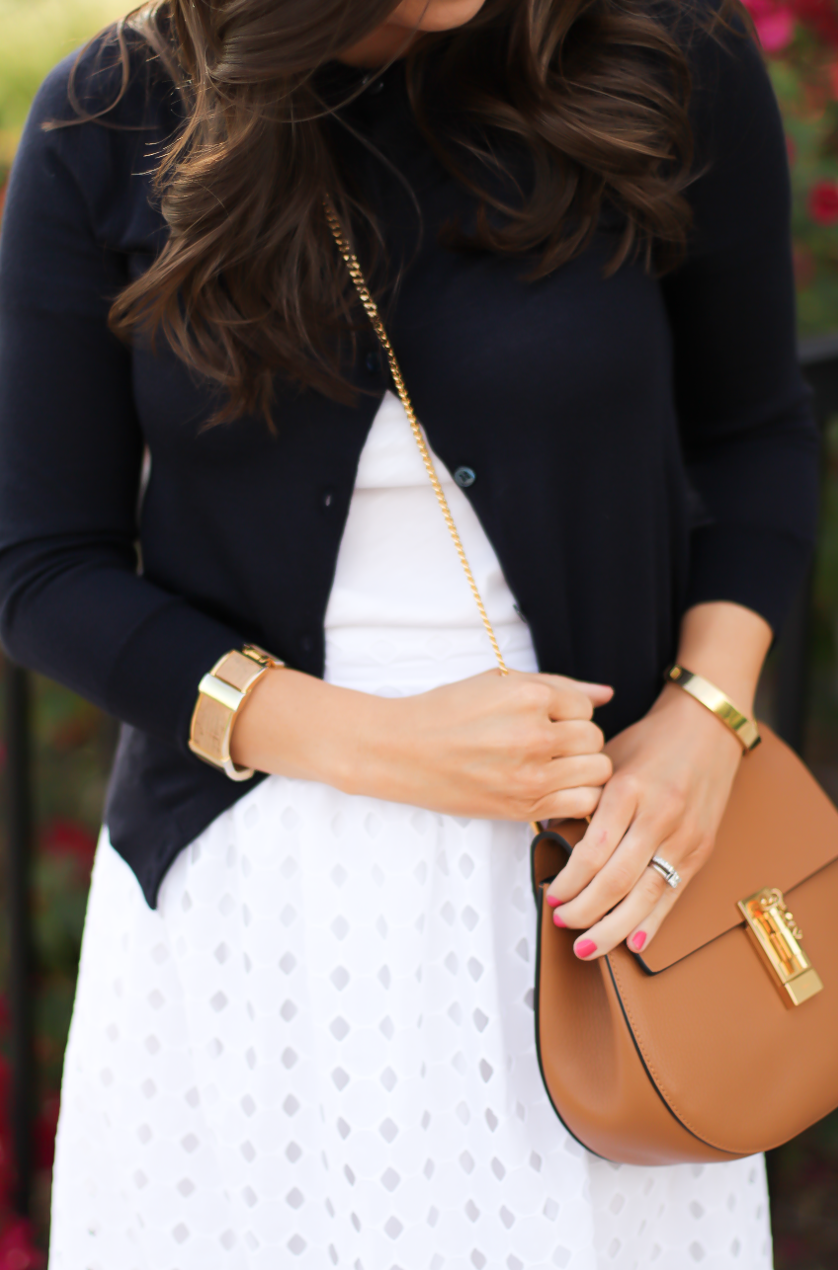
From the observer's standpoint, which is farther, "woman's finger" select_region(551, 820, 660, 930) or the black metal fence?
the black metal fence

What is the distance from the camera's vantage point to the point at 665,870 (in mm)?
930

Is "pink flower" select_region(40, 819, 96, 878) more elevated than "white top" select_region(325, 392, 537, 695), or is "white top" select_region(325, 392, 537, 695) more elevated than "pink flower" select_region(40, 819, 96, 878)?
"white top" select_region(325, 392, 537, 695)

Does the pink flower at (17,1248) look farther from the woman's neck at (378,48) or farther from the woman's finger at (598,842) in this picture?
the woman's neck at (378,48)

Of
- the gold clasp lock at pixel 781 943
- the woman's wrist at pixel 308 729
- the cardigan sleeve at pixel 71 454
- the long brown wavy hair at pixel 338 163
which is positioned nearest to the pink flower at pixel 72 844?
the cardigan sleeve at pixel 71 454

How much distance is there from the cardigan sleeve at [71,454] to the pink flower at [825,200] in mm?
1425

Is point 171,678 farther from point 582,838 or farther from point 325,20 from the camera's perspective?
point 325,20

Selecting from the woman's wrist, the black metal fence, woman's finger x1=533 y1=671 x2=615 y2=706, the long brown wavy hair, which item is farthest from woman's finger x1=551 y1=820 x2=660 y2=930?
the black metal fence

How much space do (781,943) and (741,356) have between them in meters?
0.64

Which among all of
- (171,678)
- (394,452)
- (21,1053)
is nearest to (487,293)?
(394,452)

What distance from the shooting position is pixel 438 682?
3.37ft

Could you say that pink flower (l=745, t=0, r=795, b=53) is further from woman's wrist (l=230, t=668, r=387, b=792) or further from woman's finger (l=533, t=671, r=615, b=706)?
woman's wrist (l=230, t=668, r=387, b=792)

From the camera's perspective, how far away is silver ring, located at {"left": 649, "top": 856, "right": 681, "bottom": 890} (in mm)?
929

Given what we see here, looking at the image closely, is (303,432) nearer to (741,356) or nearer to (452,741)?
(452,741)

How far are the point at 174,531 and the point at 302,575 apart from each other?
163 mm
